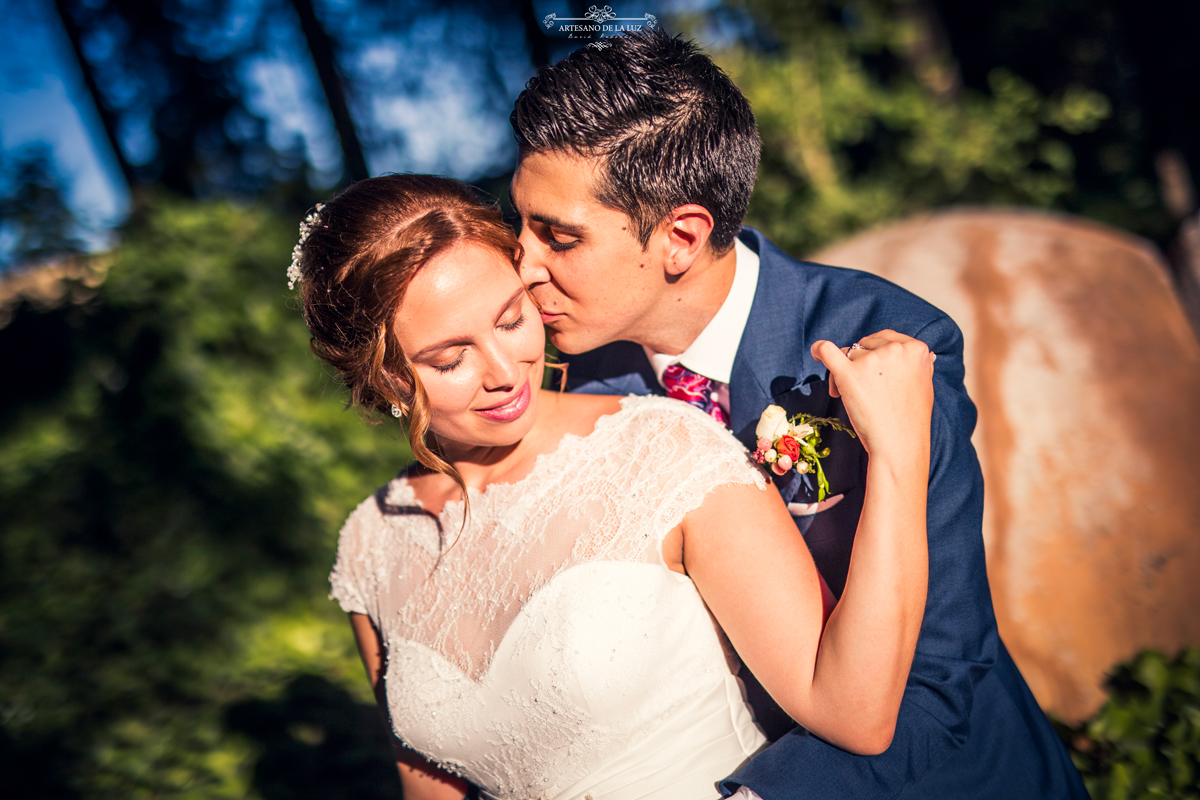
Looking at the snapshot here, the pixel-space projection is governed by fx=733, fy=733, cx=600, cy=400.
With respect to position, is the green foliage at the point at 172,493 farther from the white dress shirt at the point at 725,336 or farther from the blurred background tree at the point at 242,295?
the white dress shirt at the point at 725,336

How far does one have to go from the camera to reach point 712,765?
1837 millimetres

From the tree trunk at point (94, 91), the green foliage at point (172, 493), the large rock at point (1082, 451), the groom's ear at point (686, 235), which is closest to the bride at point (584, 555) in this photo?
the groom's ear at point (686, 235)

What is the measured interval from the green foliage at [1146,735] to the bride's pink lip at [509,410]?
2.40 metres

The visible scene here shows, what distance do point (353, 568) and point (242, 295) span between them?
13.9ft

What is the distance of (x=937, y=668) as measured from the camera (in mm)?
1672

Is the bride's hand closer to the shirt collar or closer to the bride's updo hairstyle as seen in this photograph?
the shirt collar

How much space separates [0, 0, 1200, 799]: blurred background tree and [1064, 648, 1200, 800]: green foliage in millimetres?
34

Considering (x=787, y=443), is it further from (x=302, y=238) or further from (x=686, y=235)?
(x=302, y=238)

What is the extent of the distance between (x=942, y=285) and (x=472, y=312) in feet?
9.43

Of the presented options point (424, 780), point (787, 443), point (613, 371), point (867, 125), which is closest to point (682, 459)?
point (787, 443)

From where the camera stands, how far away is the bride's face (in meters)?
1.79

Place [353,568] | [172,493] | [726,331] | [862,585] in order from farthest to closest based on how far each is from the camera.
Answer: [172,493] < [353,568] < [726,331] < [862,585]

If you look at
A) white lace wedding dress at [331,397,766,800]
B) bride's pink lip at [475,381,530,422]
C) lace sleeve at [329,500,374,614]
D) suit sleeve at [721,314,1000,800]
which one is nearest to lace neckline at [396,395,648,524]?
white lace wedding dress at [331,397,766,800]

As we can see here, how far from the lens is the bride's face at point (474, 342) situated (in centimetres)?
179
